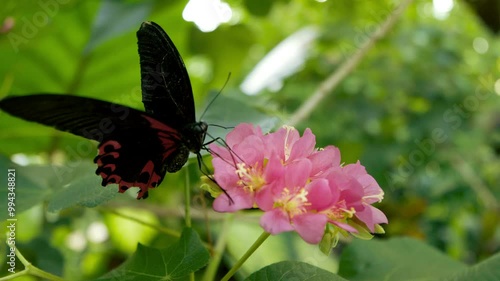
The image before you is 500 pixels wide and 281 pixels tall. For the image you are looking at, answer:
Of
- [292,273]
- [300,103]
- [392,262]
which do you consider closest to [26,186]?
[292,273]

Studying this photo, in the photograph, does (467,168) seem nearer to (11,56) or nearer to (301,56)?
(301,56)

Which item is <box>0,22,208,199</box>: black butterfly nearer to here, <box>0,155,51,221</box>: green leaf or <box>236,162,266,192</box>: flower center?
<box>236,162,266,192</box>: flower center

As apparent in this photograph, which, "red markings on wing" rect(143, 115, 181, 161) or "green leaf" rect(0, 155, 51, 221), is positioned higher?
"red markings on wing" rect(143, 115, 181, 161)

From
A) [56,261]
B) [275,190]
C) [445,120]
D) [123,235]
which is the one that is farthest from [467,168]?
[275,190]

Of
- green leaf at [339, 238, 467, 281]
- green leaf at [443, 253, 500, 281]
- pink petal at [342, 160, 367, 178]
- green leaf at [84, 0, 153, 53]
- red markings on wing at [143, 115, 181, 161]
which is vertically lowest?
green leaf at [339, 238, 467, 281]

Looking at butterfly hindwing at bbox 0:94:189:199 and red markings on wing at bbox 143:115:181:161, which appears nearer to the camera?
butterfly hindwing at bbox 0:94:189:199

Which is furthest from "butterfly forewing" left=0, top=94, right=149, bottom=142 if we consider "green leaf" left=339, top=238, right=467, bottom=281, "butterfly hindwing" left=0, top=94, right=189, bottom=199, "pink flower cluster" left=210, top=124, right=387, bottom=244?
"green leaf" left=339, top=238, right=467, bottom=281

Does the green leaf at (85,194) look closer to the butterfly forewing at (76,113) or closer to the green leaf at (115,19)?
the butterfly forewing at (76,113)

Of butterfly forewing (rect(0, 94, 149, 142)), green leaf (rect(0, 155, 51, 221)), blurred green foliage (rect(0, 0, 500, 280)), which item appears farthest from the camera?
blurred green foliage (rect(0, 0, 500, 280))

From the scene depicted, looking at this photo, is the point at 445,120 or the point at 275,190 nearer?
the point at 275,190
